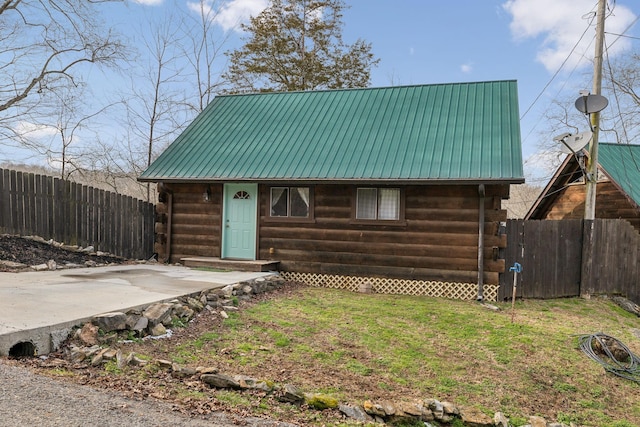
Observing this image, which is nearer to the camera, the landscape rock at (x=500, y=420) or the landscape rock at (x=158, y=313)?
the landscape rock at (x=500, y=420)

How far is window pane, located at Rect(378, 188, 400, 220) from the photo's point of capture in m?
10.6

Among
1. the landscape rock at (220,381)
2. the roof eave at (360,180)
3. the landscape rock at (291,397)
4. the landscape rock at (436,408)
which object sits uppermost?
the roof eave at (360,180)

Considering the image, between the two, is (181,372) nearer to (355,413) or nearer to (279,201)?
(355,413)

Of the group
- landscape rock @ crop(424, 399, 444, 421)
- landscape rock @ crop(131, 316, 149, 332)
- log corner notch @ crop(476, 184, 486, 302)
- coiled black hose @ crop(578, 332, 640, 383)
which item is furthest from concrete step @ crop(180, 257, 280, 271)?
landscape rock @ crop(424, 399, 444, 421)

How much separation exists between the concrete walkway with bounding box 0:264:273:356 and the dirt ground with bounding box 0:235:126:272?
33.6 inches

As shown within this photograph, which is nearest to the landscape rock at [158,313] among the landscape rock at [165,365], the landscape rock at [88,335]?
the landscape rock at [88,335]

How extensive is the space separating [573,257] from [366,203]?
17.6 feet

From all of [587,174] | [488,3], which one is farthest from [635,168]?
[488,3]

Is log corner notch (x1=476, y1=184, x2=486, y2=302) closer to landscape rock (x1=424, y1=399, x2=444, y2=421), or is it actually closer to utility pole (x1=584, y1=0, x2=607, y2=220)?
utility pole (x1=584, y1=0, x2=607, y2=220)

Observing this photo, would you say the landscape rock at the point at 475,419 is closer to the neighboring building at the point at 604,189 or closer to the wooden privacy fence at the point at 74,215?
the wooden privacy fence at the point at 74,215

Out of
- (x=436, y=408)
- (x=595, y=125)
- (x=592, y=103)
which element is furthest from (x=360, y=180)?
(x=595, y=125)

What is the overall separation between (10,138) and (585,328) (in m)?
15.8

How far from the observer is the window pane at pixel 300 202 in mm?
11290

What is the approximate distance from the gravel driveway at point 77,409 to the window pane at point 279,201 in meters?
7.78
